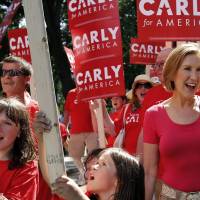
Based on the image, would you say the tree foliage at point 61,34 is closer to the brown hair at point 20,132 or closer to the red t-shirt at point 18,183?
the brown hair at point 20,132

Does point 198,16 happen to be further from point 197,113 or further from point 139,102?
point 197,113

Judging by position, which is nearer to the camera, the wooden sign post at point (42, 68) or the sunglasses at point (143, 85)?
the wooden sign post at point (42, 68)

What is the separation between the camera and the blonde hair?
11.0 feet

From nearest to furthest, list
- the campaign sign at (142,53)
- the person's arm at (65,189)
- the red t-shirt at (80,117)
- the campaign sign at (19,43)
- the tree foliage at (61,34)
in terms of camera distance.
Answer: the person's arm at (65,189)
the red t-shirt at (80,117)
the campaign sign at (142,53)
the campaign sign at (19,43)
the tree foliage at (61,34)

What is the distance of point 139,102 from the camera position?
5.77 metres

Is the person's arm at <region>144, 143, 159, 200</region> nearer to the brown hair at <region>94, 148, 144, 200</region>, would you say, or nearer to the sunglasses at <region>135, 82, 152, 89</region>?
the brown hair at <region>94, 148, 144, 200</region>

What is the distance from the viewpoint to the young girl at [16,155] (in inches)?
127

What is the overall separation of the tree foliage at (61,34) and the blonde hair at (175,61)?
14.5m

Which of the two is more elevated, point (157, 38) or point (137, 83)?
point (157, 38)

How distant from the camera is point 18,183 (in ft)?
10.6

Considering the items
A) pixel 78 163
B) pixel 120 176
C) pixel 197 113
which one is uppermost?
pixel 197 113

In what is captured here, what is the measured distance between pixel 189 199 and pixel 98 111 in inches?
83.7

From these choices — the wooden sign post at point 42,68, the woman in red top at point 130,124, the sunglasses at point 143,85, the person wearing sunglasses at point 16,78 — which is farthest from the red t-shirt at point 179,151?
the sunglasses at point 143,85

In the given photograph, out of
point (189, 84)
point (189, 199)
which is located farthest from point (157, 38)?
point (189, 199)
